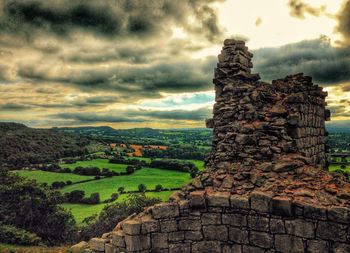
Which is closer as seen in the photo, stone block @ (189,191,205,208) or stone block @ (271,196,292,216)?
stone block @ (271,196,292,216)

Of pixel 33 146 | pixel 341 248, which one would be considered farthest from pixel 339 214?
pixel 33 146

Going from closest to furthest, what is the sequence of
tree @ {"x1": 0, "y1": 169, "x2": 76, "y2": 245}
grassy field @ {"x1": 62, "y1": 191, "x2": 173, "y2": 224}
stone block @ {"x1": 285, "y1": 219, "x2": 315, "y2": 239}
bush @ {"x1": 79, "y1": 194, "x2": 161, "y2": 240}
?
stone block @ {"x1": 285, "y1": 219, "x2": 315, "y2": 239}
tree @ {"x1": 0, "y1": 169, "x2": 76, "y2": 245}
bush @ {"x1": 79, "y1": 194, "x2": 161, "y2": 240}
grassy field @ {"x1": 62, "y1": 191, "x2": 173, "y2": 224}

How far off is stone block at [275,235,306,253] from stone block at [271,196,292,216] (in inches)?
21.5

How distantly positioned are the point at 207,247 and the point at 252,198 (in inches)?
69.9

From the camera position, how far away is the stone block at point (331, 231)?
6.76m

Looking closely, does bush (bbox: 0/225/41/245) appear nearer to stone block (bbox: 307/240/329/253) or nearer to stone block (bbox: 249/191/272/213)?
stone block (bbox: 249/191/272/213)

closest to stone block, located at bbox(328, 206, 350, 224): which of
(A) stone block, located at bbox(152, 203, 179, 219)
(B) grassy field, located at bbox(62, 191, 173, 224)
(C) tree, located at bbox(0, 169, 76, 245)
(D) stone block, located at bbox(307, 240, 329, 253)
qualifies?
(D) stone block, located at bbox(307, 240, 329, 253)

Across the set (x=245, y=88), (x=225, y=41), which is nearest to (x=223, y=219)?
(x=245, y=88)

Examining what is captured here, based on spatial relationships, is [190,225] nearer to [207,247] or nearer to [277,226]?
[207,247]

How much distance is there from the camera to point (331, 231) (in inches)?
271

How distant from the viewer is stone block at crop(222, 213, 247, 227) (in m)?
7.92

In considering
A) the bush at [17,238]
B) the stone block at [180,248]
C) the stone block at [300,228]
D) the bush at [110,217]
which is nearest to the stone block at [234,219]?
the stone block at [300,228]

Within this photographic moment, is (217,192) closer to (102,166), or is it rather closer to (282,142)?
(282,142)

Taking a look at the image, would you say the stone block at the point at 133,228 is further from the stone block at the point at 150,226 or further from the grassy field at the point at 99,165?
the grassy field at the point at 99,165
